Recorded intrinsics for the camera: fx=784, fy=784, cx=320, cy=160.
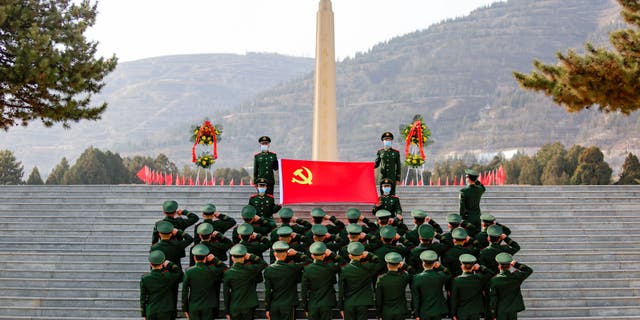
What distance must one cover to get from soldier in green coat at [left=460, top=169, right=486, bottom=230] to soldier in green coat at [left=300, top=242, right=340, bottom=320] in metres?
4.23

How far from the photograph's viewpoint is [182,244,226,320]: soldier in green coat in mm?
10797

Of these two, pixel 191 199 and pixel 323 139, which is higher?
pixel 323 139

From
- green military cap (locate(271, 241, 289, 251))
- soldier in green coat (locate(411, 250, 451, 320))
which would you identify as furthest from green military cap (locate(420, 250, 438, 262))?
green military cap (locate(271, 241, 289, 251))

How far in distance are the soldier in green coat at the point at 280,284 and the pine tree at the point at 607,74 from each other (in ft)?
31.1

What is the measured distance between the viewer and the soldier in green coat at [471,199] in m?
14.4

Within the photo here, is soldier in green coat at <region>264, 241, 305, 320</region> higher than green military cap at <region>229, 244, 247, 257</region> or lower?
lower

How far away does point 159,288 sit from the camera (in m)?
10.8

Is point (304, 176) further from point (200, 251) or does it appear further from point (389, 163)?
point (200, 251)

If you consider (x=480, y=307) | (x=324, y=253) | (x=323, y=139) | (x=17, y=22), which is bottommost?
(x=480, y=307)

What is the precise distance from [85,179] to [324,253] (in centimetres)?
6406

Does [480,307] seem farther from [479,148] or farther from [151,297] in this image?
[479,148]

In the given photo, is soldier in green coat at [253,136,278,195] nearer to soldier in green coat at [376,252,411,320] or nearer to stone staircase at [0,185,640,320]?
stone staircase at [0,185,640,320]

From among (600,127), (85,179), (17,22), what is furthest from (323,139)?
(600,127)

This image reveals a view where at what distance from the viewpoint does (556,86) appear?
18609 millimetres
